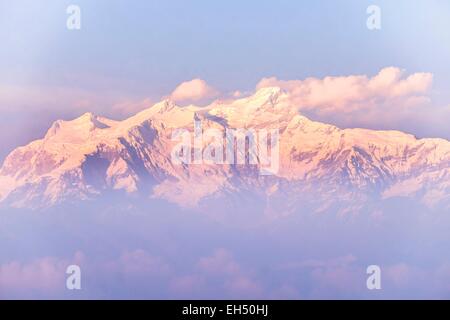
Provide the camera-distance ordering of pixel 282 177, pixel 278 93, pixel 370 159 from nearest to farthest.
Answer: pixel 278 93
pixel 282 177
pixel 370 159

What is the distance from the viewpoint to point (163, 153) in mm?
21453

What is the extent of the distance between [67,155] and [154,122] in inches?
90.3

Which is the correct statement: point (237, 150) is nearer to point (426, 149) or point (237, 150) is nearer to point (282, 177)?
point (282, 177)
